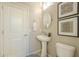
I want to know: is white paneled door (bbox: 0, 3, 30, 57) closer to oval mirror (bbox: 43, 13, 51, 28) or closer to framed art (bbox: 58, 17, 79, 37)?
oval mirror (bbox: 43, 13, 51, 28)

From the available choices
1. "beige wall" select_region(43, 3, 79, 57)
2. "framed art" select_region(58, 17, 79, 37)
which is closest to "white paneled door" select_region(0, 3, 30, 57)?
"beige wall" select_region(43, 3, 79, 57)

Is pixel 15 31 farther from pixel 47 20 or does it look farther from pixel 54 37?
pixel 54 37

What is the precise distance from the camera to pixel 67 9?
211 cm

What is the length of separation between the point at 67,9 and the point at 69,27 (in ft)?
1.40

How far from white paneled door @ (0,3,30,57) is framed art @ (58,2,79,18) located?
1.31 metres

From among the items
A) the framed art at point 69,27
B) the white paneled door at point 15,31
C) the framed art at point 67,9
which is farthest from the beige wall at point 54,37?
the white paneled door at point 15,31

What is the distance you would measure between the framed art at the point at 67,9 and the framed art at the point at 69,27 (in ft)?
0.47

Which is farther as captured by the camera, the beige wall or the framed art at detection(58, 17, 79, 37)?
the beige wall

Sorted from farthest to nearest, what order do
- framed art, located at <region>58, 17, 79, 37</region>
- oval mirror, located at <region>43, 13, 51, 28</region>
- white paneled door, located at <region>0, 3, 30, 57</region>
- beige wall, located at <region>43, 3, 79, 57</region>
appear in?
oval mirror, located at <region>43, 13, 51, 28</region>
white paneled door, located at <region>0, 3, 30, 57</region>
beige wall, located at <region>43, 3, 79, 57</region>
framed art, located at <region>58, 17, 79, 37</region>

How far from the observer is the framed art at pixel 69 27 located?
1845mm

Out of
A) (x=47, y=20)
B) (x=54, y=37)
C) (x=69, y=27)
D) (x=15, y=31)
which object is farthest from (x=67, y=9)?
(x=15, y=31)

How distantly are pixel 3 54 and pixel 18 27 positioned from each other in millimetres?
950

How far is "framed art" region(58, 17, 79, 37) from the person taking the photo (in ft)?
6.05

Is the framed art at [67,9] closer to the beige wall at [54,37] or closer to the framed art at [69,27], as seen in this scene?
the framed art at [69,27]
